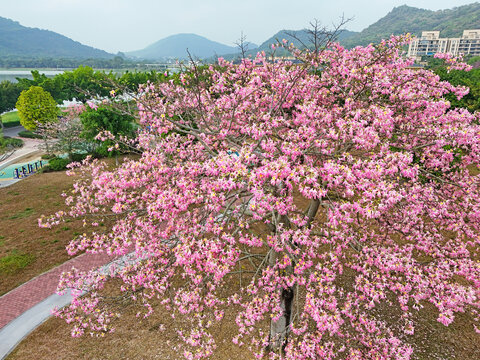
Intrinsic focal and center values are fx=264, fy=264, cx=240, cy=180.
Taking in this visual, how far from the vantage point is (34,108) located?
93.8 feet

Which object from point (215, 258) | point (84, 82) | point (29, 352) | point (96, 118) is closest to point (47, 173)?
point (96, 118)

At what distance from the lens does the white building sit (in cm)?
11981

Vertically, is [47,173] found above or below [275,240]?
below

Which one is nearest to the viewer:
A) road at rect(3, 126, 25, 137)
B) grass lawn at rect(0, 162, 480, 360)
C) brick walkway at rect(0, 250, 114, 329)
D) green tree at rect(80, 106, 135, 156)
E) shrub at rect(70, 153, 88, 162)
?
grass lawn at rect(0, 162, 480, 360)

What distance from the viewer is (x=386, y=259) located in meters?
5.55

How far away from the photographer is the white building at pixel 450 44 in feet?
393

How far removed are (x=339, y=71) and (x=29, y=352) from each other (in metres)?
12.0

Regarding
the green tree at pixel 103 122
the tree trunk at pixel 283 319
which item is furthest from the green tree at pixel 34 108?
the tree trunk at pixel 283 319

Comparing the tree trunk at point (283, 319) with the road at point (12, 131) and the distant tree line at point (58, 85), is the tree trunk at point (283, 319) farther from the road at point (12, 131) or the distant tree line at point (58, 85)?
the road at point (12, 131)

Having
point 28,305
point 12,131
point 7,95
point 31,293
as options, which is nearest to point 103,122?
point 31,293

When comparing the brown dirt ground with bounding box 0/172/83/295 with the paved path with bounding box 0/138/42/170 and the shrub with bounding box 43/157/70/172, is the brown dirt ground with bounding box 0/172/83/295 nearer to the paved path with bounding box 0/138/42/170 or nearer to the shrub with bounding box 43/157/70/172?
the shrub with bounding box 43/157/70/172

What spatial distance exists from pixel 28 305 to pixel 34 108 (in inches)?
1064

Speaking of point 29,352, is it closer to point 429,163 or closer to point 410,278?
point 410,278

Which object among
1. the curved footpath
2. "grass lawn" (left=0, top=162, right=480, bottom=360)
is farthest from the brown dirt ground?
the curved footpath
